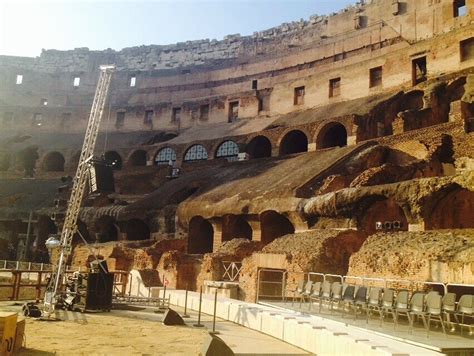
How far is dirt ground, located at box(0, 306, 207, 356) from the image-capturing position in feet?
26.8

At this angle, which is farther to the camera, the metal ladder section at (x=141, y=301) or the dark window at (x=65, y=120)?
the dark window at (x=65, y=120)

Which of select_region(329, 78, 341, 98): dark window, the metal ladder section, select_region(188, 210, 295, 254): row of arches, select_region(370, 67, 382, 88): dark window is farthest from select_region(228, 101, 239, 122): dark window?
the metal ladder section

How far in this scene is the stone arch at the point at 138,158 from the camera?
46.3 metres

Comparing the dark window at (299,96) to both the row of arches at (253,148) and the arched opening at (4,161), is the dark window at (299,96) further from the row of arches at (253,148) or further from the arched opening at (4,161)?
the arched opening at (4,161)

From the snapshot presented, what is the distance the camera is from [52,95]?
61.9m

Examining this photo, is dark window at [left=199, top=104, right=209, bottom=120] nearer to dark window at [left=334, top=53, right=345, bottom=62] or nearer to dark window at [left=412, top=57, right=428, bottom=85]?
dark window at [left=334, top=53, right=345, bottom=62]

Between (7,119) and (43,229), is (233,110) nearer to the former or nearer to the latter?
(43,229)

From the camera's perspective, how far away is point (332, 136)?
35.9m

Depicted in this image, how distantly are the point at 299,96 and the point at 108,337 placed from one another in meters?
36.3

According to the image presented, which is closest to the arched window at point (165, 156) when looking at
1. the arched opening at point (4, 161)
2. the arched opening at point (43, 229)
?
the arched opening at point (43, 229)

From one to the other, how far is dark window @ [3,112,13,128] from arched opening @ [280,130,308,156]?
38094 millimetres

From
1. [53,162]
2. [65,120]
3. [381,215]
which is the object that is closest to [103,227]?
[381,215]

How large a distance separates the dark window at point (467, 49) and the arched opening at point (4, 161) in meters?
44.0

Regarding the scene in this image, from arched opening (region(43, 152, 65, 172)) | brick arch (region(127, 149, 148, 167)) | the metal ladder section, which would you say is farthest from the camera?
arched opening (region(43, 152, 65, 172))
